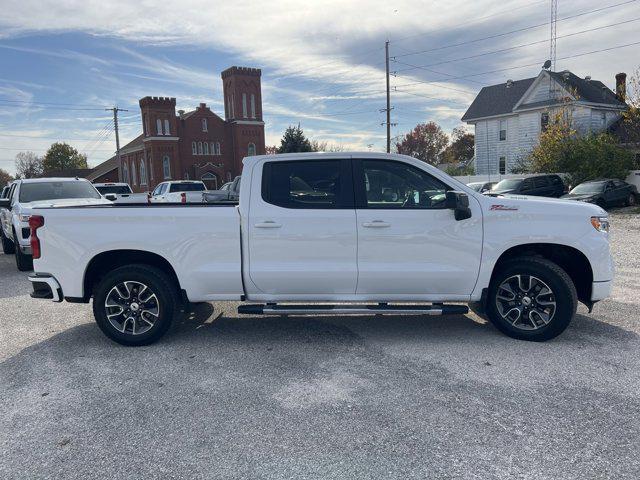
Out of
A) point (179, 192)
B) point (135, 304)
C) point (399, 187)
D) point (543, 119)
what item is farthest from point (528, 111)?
point (135, 304)

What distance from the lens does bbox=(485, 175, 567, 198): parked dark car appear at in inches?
877

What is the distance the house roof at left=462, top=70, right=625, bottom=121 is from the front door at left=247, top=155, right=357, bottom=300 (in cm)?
3520

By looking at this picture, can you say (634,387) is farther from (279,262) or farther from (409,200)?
(279,262)

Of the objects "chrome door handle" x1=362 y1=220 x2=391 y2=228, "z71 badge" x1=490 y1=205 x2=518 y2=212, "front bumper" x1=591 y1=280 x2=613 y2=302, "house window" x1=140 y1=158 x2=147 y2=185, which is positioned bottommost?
"front bumper" x1=591 y1=280 x2=613 y2=302

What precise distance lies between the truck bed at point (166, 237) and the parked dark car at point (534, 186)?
18982mm

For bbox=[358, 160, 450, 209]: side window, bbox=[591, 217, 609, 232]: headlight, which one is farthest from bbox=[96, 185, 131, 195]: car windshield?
bbox=[591, 217, 609, 232]: headlight

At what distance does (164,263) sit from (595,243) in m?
4.43

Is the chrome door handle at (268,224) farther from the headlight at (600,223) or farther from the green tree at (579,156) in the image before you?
the green tree at (579,156)

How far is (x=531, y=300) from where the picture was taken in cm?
499

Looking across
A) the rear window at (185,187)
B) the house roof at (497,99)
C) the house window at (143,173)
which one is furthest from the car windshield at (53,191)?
the house window at (143,173)

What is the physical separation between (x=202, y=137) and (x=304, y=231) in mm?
57950

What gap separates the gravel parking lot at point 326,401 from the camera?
3031mm

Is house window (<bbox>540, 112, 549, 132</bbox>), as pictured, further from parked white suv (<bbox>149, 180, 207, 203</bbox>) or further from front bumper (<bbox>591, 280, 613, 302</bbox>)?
front bumper (<bbox>591, 280, 613, 302</bbox>)

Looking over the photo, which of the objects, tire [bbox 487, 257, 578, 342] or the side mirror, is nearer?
the side mirror
